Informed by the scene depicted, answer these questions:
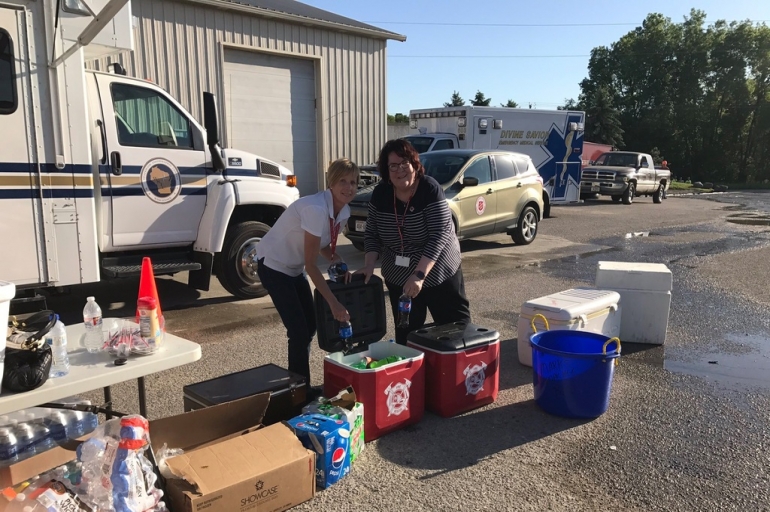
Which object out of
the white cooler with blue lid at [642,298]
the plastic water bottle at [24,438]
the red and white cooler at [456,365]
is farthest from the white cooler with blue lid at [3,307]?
the white cooler with blue lid at [642,298]

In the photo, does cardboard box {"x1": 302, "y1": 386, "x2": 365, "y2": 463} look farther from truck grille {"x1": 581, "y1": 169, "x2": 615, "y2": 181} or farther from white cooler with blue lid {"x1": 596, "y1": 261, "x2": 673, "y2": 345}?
truck grille {"x1": 581, "y1": 169, "x2": 615, "y2": 181}

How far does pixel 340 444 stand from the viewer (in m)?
3.29

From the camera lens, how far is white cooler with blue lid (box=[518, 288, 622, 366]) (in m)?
4.92

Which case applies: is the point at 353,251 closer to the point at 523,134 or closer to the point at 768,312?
the point at 768,312

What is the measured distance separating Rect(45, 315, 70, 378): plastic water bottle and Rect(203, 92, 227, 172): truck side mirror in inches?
151

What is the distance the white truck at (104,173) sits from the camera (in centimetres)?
507

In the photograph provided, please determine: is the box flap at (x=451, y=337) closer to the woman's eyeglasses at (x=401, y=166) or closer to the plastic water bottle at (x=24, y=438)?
the woman's eyeglasses at (x=401, y=166)

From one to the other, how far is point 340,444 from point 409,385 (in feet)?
2.41

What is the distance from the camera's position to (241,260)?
7.23m

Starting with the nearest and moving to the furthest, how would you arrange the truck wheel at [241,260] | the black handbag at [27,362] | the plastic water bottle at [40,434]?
the black handbag at [27,362]
the plastic water bottle at [40,434]
the truck wheel at [241,260]

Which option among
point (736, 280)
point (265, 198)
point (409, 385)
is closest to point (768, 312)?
point (736, 280)

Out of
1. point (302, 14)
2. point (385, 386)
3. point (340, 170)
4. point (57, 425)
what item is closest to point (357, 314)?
point (385, 386)

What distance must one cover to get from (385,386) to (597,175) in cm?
2101

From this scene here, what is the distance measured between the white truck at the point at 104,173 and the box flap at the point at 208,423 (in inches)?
118
